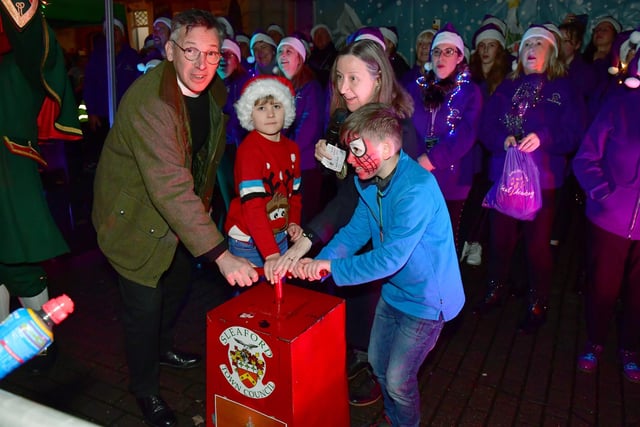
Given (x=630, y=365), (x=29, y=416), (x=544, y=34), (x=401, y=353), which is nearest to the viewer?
(x=29, y=416)

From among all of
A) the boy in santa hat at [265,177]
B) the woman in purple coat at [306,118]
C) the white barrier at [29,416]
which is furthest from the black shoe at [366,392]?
the white barrier at [29,416]

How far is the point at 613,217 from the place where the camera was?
3172mm

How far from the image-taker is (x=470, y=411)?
307cm

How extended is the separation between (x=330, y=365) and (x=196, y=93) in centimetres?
154

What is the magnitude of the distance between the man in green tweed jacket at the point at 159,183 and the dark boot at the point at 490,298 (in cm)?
249

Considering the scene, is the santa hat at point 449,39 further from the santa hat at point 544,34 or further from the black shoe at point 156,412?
the black shoe at point 156,412

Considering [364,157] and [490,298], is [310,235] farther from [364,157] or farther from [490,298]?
[490,298]

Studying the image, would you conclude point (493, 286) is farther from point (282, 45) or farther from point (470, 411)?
point (282, 45)

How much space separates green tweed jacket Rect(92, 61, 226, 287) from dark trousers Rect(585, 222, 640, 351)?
241 cm

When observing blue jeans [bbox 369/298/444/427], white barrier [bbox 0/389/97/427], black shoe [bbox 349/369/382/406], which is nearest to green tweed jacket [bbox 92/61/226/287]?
blue jeans [bbox 369/298/444/427]

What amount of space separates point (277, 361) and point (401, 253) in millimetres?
682

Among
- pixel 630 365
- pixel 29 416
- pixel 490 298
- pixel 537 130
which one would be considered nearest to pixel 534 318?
pixel 490 298

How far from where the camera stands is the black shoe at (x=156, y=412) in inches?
114

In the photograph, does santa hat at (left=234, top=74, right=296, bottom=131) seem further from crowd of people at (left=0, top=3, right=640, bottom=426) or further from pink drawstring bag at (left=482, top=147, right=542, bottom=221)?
pink drawstring bag at (left=482, top=147, right=542, bottom=221)
